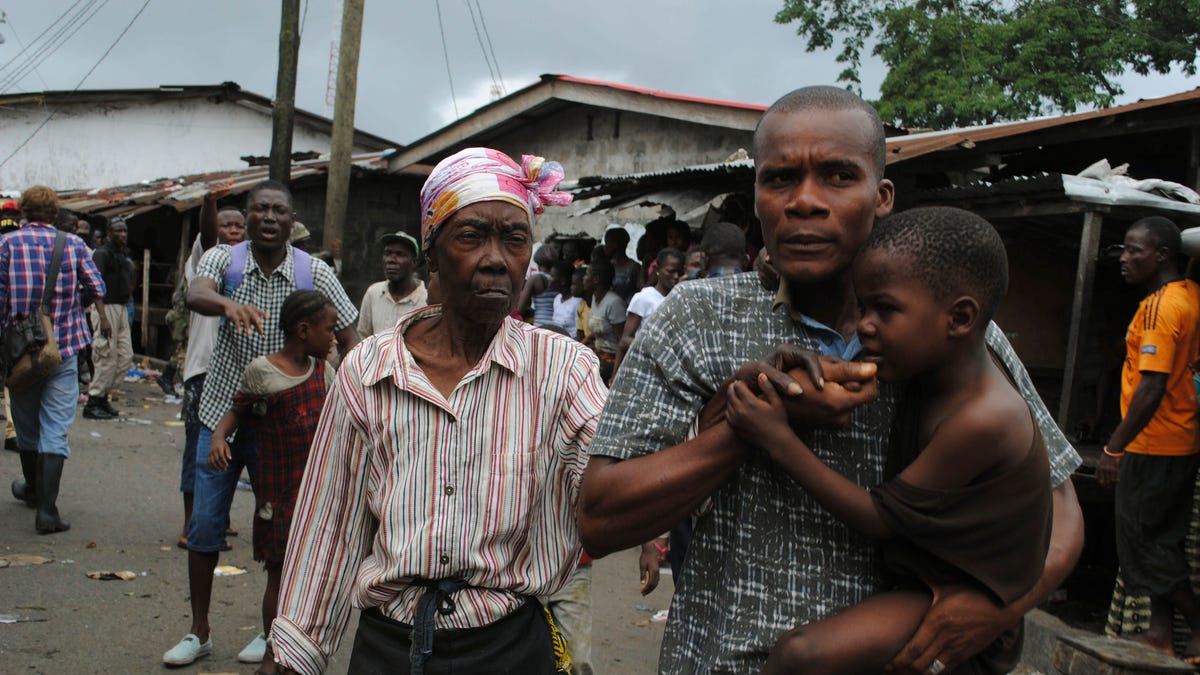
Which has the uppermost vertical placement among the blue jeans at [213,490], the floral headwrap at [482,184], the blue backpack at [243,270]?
the floral headwrap at [482,184]

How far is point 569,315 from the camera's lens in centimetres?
1091

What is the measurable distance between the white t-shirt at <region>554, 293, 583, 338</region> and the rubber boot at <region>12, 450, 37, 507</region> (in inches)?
191

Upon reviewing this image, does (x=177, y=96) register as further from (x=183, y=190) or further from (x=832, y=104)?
(x=832, y=104)

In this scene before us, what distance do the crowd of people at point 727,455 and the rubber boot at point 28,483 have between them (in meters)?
6.05

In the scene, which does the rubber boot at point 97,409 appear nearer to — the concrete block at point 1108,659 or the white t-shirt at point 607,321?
the white t-shirt at point 607,321

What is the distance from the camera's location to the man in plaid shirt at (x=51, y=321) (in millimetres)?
7367

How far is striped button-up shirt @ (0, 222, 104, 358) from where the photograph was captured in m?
7.40

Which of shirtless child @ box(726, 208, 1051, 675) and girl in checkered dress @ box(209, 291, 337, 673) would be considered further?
girl in checkered dress @ box(209, 291, 337, 673)

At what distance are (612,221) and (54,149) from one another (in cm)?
2441

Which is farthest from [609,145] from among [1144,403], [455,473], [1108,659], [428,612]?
[428,612]

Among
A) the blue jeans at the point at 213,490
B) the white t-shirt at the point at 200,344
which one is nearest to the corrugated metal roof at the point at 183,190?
the white t-shirt at the point at 200,344

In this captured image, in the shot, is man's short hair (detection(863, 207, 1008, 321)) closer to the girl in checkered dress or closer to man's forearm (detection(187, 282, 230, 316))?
the girl in checkered dress

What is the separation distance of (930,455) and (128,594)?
576cm

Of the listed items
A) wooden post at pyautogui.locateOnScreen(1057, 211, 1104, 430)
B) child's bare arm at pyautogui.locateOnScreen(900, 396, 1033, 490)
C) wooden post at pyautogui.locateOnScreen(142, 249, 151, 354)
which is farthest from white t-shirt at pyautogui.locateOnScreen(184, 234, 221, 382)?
wooden post at pyautogui.locateOnScreen(142, 249, 151, 354)
